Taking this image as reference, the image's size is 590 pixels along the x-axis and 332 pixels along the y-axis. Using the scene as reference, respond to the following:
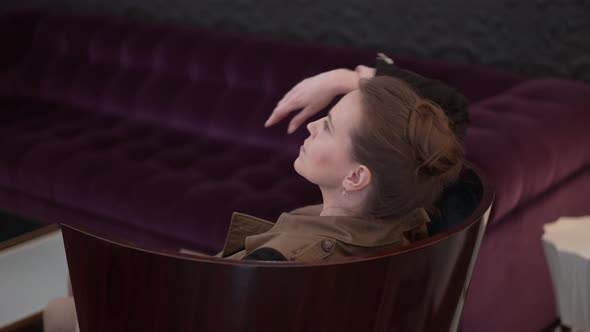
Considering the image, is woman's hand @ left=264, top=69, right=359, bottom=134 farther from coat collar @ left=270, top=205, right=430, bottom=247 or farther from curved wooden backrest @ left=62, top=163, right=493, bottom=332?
curved wooden backrest @ left=62, top=163, right=493, bottom=332

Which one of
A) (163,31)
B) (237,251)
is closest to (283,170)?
(163,31)

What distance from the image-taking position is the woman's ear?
51.9 inches

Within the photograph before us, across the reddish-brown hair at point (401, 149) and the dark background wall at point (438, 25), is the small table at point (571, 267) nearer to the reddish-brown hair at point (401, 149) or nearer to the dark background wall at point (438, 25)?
the dark background wall at point (438, 25)

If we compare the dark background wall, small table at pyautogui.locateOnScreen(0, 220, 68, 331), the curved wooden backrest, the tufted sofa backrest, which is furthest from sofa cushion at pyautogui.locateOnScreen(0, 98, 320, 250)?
the curved wooden backrest

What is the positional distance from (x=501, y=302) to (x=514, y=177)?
0.47 meters

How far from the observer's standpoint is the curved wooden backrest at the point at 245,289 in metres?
1.02

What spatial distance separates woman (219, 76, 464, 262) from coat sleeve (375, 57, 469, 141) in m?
0.35

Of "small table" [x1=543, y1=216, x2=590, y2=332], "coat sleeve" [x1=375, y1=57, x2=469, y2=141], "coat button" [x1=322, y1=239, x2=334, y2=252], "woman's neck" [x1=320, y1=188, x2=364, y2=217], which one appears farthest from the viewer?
"small table" [x1=543, y1=216, x2=590, y2=332]

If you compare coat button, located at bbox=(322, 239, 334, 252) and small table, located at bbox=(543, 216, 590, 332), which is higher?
coat button, located at bbox=(322, 239, 334, 252)

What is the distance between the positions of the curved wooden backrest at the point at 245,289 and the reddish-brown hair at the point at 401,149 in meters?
0.20

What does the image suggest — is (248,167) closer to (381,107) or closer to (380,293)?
(381,107)

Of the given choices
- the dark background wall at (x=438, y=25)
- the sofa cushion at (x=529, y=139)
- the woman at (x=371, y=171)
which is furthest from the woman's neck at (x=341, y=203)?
the dark background wall at (x=438, y=25)

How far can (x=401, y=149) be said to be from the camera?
1.28m

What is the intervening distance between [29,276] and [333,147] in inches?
51.3
